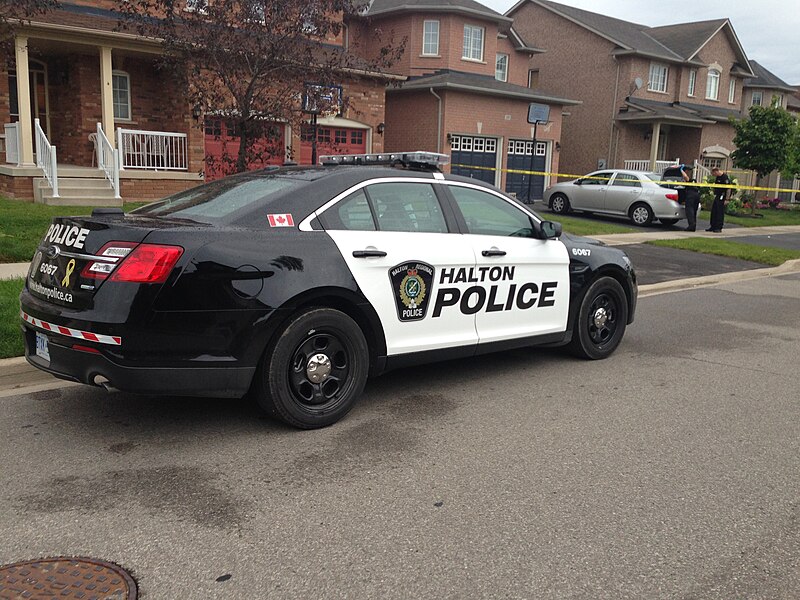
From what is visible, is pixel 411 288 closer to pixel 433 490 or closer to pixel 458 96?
pixel 433 490

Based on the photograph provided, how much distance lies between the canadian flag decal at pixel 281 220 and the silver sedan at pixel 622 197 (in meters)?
18.1

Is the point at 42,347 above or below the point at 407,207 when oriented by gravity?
below

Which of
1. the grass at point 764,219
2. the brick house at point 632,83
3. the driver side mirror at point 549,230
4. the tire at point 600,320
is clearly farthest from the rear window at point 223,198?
the brick house at point 632,83

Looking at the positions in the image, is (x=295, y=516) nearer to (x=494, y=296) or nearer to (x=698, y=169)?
(x=494, y=296)

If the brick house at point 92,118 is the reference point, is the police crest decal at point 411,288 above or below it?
below

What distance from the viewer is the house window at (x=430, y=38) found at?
2602 centimetres

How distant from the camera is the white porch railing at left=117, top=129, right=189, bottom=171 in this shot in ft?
55.5

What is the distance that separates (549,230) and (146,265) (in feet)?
10.9

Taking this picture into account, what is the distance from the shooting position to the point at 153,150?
17219 millimetres

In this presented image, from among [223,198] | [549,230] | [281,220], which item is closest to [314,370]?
[281,220]

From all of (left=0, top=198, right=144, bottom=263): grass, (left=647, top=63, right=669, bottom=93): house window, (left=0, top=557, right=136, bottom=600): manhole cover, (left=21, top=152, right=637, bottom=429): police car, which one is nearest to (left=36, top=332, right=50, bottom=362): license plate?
(left=21, top=152, right=637, bottom=429): police car

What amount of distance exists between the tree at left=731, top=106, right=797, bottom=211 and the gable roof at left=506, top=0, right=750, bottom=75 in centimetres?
574

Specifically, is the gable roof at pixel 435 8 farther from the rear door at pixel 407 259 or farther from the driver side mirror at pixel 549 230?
the rear door at pixel 407 259

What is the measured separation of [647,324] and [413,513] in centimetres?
574
